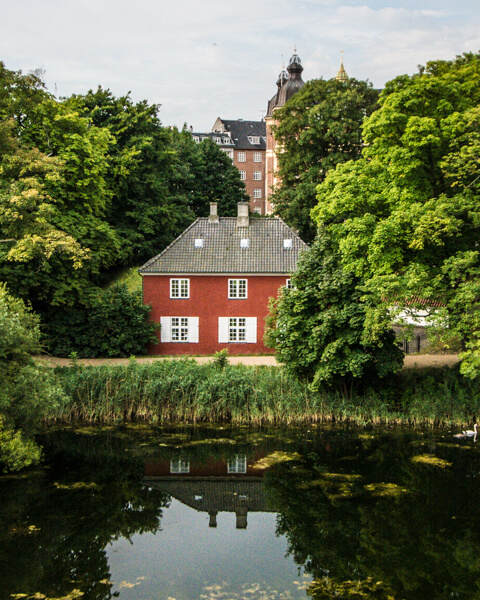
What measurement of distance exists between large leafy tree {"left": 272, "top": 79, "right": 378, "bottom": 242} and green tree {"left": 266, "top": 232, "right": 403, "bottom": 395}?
13074 millimetres

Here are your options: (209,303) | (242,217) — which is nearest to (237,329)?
(209,303)

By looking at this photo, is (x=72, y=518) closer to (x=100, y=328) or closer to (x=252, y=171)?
(x=100, y=328)

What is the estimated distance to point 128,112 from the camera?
114 feet

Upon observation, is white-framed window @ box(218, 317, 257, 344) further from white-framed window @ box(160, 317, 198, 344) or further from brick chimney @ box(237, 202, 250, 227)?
brick chimney @ box(237, 202, 250, 227)

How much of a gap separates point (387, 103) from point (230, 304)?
12.1m

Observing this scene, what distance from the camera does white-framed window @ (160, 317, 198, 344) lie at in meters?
27.1

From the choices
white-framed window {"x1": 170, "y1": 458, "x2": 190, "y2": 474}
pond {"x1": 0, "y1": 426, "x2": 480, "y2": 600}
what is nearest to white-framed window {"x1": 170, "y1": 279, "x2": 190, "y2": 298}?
pond {"x1": 0, "y1": 426, "x2": 480, "y2": 600}

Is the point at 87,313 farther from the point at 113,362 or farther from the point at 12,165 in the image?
the point at 12,165

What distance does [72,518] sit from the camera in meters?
11.7

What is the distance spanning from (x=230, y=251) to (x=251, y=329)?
3.75m

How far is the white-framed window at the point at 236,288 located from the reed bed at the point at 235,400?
8338 millimetres

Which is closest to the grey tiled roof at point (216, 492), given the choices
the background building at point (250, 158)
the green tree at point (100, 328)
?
the green tree at point (100, 328)

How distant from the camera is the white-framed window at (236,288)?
27172 millimetres

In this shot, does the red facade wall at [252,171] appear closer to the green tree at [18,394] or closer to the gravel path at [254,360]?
the gravel path at [254,360]
